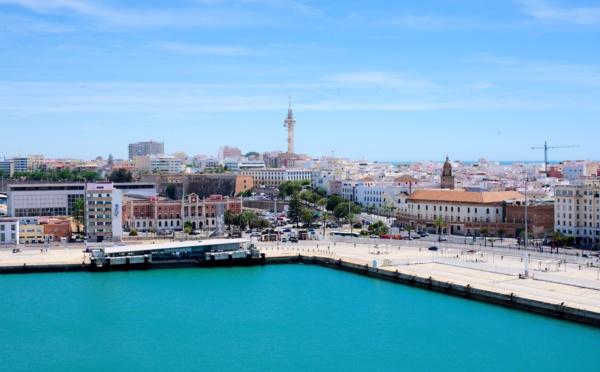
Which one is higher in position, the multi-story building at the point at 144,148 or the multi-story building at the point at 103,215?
the multi-story building at the point at 144,148

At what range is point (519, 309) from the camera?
19.4 meters

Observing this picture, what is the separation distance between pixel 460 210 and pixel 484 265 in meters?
11.5

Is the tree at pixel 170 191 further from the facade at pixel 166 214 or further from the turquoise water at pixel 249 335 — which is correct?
the turquoise water at pixel 249 335

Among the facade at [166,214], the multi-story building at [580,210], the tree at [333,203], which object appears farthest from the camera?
the tree at [333,203]

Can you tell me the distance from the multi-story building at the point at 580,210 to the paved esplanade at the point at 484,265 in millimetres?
4044

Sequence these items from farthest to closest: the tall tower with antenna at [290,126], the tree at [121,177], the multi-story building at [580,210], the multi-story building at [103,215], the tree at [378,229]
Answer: the tall tower with antenna at [290,126]
the tree at [121,177]
the tree at [378,229]
the multi-story building at [103,215]
the multi-story building at [580,210]

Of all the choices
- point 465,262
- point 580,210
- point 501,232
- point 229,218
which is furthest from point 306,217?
point 465,262

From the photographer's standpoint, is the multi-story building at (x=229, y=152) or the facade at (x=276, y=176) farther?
the multi-story building at (x=229, y=152)

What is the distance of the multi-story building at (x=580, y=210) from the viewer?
29.6 metres

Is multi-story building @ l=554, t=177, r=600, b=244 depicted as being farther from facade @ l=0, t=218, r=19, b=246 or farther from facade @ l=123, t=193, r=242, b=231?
facade @ l=0, t=218, r=19, b=246

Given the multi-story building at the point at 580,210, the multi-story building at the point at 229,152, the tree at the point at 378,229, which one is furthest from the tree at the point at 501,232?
the multi-story building at the point at 229,152

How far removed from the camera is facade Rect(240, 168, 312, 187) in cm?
6372

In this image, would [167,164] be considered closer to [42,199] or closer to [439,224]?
[42,199]

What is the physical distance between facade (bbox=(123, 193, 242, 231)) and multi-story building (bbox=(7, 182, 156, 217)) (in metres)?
6.13
